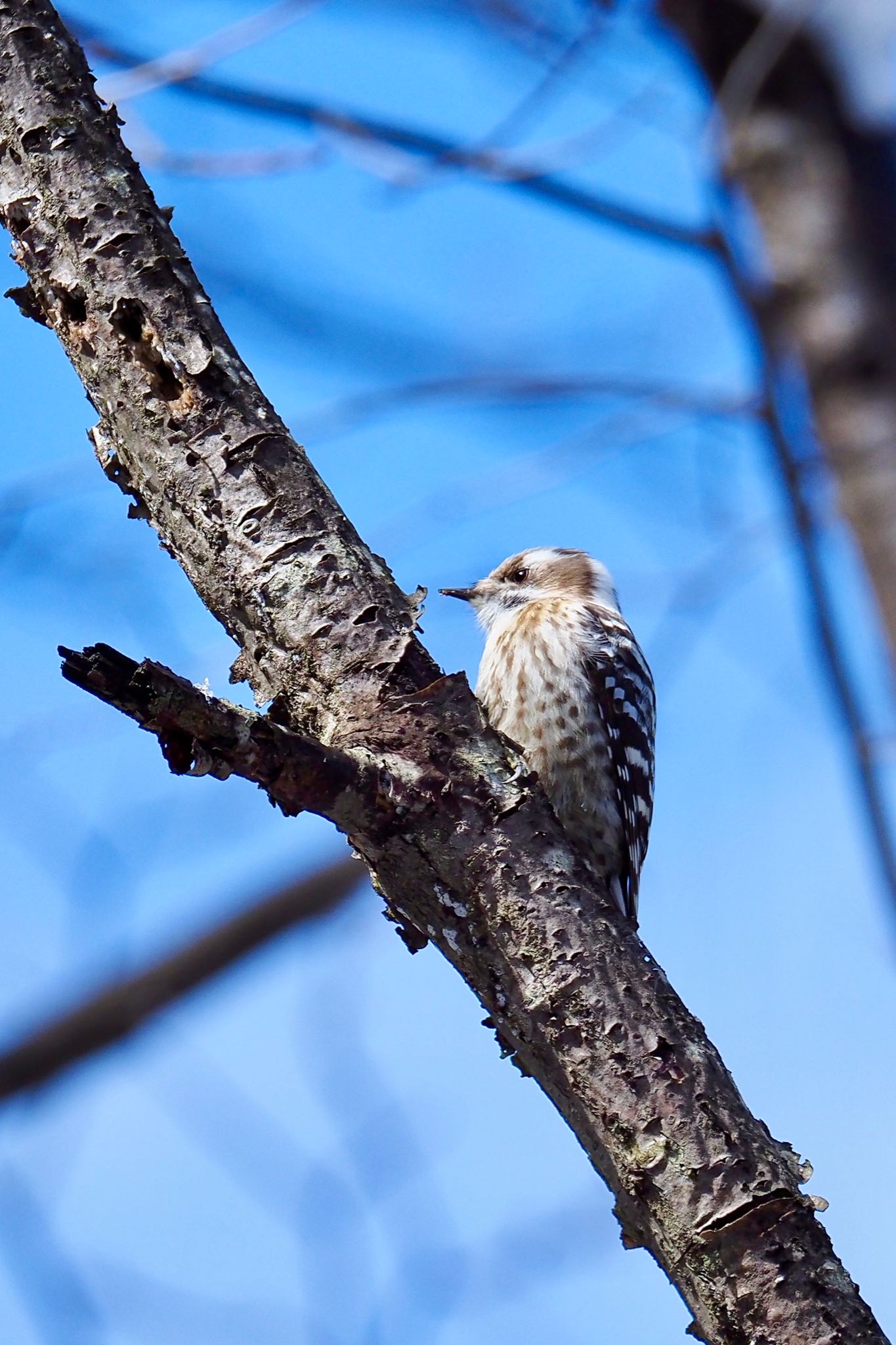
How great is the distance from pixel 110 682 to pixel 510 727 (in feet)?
10.1

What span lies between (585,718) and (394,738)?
252cm

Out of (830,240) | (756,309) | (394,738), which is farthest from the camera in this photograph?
(830,240)

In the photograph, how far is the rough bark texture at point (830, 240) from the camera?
235 inches

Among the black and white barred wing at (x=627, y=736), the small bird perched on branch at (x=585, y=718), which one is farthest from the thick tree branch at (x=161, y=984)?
the black and white barred wing at (x=627, y=736)

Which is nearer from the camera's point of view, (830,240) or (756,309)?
(756,309)

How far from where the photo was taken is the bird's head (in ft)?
21.7

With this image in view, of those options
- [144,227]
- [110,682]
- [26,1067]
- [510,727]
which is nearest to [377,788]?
[110,682]

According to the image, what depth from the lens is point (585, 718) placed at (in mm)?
5203

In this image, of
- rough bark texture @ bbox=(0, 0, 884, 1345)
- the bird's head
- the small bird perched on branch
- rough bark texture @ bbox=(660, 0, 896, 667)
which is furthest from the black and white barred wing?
rough bark texture @ bbox=(0, 0, 884, 1345)

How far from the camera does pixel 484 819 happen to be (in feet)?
8.89

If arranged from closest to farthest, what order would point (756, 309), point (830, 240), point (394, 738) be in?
point (394, 738) < point (756, 309) < point (830, 240)

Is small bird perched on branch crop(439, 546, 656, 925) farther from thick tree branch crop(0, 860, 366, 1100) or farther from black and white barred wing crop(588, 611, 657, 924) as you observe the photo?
thick tree branch crop(0, 860, 366, 1100)

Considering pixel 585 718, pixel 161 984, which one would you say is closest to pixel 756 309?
pixel 585 718

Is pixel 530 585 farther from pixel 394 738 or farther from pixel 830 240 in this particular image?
pixel 394 738
